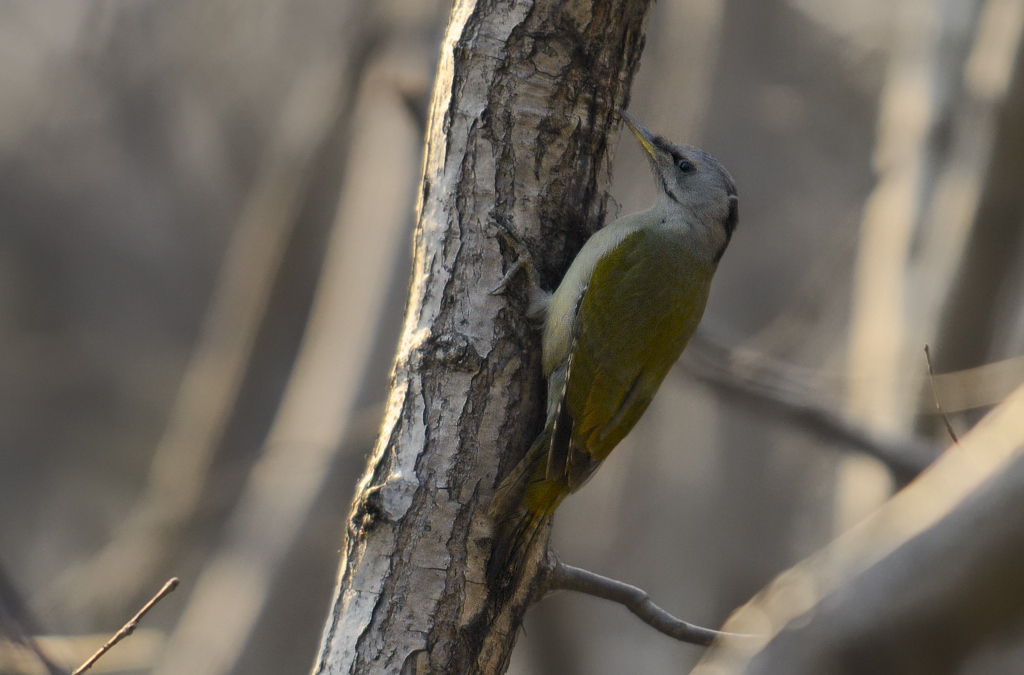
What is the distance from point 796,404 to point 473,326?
3127 mm

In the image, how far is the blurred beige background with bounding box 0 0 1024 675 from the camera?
5.34 metres

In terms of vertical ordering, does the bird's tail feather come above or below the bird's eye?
below

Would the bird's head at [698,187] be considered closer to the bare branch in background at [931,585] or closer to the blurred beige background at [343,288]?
the blurred beige background at [343,288]

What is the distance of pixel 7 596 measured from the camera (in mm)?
2172

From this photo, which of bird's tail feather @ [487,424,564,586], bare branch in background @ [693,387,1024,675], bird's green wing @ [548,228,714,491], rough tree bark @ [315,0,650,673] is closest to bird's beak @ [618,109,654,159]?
bird's green wing @ [548,228,714,491]

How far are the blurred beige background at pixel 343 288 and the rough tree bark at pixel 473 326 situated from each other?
1087mm

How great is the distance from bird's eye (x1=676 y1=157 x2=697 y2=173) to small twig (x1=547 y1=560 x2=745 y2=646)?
177 cm

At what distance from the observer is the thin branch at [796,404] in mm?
4816

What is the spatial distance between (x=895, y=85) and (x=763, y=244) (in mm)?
4593

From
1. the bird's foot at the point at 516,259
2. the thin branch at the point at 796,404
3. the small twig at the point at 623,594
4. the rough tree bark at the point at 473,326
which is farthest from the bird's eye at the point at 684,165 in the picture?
the small twig at the point at 623,594

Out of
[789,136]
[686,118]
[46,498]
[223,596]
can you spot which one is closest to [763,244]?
[789,136]

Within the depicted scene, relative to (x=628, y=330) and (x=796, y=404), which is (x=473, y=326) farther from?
(x=796, y=404)

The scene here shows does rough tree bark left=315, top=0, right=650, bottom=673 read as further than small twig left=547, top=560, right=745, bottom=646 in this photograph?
No

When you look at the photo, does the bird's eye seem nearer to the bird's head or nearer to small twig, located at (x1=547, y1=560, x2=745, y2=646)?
the bird's head
